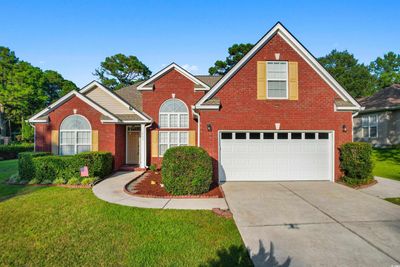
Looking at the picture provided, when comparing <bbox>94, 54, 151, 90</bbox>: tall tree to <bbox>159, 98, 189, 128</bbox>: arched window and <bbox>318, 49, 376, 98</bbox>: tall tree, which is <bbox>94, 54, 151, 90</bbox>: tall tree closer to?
<bbox>159, 98, 189, 128</bbox>: arched window

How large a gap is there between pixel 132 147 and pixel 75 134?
3.56 m

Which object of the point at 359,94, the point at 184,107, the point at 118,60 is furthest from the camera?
the point at 359,94

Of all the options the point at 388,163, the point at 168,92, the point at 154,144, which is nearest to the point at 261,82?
the point at 168,92

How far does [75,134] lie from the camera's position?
12.1 m

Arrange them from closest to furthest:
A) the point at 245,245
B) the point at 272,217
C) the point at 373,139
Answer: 1. the point at 245,245
2. the point at 272,217
3. the point at 373,139

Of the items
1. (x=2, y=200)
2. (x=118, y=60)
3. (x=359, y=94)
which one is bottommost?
(x=2, y=200)

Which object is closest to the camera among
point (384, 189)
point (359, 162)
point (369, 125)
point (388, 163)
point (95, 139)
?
point (384, 189)

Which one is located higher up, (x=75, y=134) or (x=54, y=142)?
(x=75, y=134)

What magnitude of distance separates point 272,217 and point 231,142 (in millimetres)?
4661

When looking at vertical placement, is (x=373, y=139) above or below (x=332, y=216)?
above

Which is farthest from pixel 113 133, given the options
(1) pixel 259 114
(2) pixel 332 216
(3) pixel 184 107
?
(2) pixel 332 216

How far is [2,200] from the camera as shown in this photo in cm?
745

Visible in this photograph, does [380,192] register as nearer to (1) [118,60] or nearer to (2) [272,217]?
(2) [272,217]

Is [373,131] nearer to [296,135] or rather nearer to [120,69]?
[296,135]
